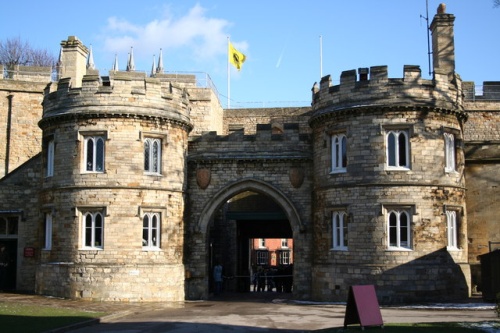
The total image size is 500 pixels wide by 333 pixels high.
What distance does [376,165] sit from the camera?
23406mm

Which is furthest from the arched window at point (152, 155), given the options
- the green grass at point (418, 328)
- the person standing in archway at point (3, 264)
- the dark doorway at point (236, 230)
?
the green grass at point (418, 328)

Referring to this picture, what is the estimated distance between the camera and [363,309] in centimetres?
1455

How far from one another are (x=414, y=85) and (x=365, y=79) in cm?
180

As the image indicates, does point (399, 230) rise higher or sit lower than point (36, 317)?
higher

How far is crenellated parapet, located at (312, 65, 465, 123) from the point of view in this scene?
23.3m

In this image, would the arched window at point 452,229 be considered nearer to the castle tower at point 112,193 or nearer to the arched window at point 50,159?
the castle tower at point 112,193

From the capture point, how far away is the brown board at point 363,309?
47.2 feet

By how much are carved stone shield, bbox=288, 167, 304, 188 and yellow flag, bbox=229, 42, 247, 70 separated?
16.2m

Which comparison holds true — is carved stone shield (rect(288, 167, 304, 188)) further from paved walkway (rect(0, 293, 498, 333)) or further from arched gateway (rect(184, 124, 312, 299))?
paved walkway (rect(0, 293, 498, 333))

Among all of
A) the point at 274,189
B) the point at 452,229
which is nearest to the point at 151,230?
the point at 274,189

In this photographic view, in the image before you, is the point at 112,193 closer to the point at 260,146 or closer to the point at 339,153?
the point at 260,146

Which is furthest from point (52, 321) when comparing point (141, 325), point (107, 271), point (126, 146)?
point (126, 146)

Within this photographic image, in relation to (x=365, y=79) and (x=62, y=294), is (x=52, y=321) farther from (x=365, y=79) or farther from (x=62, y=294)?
(x=365, y=79)

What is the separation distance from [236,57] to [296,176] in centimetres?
1709
